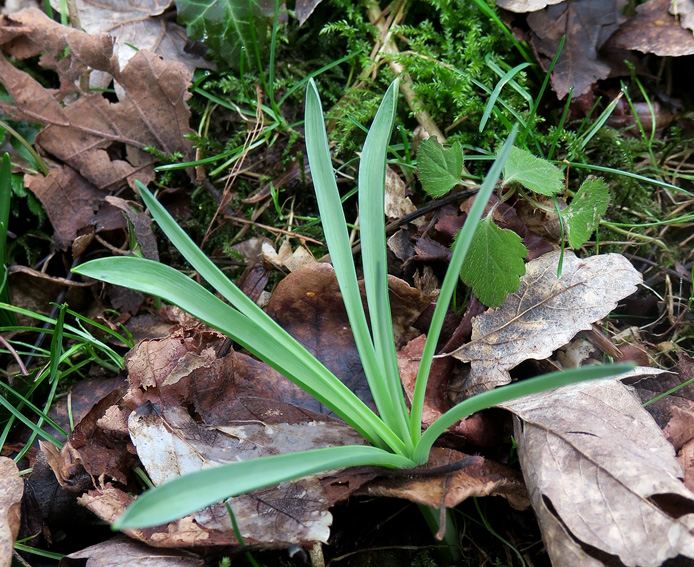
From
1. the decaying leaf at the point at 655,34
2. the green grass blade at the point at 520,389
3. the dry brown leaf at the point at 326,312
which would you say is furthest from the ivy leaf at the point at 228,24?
the green grass blade at the point at 520,389

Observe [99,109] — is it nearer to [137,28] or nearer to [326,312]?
[137,28]

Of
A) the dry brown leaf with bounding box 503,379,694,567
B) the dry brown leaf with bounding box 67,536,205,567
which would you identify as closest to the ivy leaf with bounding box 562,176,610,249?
the dry brown leaf with bounding box 503,379,694,567

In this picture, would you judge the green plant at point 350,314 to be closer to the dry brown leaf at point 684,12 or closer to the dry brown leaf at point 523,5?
the dry brown leaf at point 523,5

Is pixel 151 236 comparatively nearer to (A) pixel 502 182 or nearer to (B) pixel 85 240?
(B) pixel 85 240

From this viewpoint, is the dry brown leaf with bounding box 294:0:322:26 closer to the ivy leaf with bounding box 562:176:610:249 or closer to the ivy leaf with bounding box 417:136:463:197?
the ivy leaf with bounding box 417:136:463:197

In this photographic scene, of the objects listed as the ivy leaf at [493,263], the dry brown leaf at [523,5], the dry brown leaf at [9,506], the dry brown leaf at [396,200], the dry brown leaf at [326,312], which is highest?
the dry brown leaf at [523,5]

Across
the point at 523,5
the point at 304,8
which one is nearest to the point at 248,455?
the point at 304,8
